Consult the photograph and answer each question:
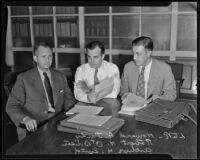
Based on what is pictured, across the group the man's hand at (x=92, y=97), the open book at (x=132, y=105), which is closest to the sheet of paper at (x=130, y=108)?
the open book at (x=132, y=105)

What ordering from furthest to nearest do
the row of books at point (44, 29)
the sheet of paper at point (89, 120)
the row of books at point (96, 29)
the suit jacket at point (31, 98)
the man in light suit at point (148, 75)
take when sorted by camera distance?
1. the row of books at point (96, 29)
2. the row of books at point (44, 29)
3. the man in light suit at point (148, 75)
4. the suit jacket at point (31, 98)
5. the sheet of paper at point (89, 120)

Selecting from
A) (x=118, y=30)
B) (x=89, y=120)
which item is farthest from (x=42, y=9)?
(x=89, y=120)

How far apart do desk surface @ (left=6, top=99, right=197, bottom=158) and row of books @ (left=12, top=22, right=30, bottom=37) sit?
0.81m

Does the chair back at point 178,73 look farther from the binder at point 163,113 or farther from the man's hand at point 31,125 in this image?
the man's hand at point 31,125

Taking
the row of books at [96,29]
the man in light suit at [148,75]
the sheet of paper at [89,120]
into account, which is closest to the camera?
the sheet of paper at [89,120]

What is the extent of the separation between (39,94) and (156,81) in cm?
82

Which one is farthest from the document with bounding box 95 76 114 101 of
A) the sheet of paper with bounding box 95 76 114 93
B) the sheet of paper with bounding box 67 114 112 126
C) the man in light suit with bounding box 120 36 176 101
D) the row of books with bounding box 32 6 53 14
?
the row of books with bounding box 32 6 53 14

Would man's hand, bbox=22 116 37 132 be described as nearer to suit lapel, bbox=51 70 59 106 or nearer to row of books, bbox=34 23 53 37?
suit lapel, bbox=51 70 59 106

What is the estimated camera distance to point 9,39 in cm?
190

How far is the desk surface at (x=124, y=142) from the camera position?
0.94 meters

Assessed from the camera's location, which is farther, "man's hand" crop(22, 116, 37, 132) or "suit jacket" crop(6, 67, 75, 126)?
"suit jacket" crop(6, 67, 75, 126)

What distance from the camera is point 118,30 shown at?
230cm

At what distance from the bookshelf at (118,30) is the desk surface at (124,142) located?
1.02 metres

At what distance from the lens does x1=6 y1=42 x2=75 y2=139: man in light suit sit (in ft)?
4.98
